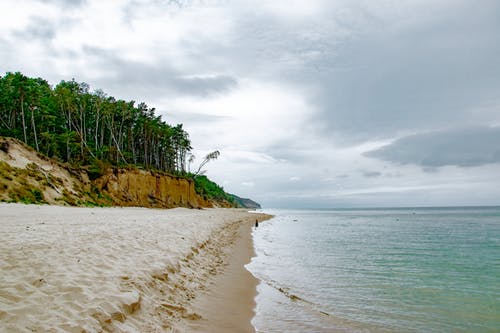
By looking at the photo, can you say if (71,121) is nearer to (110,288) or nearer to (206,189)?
(110,288)

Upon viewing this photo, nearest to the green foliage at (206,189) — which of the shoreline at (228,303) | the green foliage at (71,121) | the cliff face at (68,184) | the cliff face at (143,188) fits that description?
the green foliage at (71,121)

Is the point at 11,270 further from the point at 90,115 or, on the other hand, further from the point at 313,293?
the point at 90,115

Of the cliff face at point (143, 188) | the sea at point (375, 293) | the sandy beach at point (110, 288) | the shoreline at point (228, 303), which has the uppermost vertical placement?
the cliff face at point (143, 188)

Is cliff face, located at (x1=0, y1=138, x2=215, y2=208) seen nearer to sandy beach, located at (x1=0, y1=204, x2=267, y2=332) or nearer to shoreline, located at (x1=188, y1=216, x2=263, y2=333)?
sandy beach, located at (x1=0, y1=204, x2=267, y2=332)

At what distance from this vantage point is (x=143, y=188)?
45562 millimetres

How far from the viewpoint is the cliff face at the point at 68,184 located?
86.0ft

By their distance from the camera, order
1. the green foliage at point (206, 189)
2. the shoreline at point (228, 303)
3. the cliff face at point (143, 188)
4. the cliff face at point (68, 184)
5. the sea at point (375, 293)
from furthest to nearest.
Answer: the green foliage at point (206, 189) → the cliff face at point (143, 188) → the cliff face at point (68, 184) → the sea at point (375, 293) → the shoreline at point (228, 303)

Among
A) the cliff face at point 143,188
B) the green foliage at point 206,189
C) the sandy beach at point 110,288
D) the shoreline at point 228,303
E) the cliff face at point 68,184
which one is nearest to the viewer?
the sandy beach at point 110,288

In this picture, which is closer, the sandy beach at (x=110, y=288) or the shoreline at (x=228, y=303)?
the sandy beach at (x=110, y=288)

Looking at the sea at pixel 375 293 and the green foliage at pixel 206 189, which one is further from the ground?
the green foliage at pixel 206 189

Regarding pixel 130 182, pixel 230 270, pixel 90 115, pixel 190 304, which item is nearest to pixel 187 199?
pixel 130 182

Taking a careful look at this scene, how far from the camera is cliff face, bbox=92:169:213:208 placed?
3991 cm

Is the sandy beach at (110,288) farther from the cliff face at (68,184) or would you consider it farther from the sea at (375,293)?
the cliff face at (68,184)

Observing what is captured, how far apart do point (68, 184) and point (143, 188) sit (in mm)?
12768
